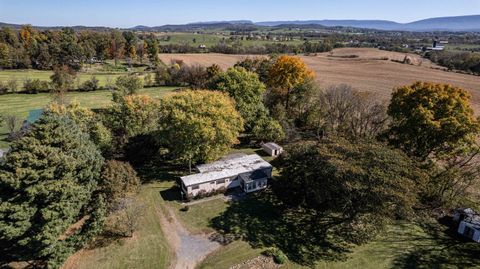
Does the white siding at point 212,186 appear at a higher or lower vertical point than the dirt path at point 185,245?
higher

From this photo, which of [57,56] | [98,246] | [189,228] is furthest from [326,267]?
[57,56]

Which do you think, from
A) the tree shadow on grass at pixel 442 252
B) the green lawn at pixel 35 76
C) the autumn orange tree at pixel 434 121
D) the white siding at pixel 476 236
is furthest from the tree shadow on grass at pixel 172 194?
the green lawn at pixel 35 76

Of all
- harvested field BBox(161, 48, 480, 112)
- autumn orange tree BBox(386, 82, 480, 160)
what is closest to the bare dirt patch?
autumn orange tree BBox(386, 82, 480, 160)

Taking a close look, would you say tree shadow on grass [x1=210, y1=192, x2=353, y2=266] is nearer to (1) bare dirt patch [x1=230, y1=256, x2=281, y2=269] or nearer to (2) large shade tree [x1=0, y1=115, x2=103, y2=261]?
(1) bare dirt patch [x1=230, y1=256, x2=281, y2=269]

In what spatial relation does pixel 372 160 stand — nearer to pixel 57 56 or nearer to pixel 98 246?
pixel 98 246

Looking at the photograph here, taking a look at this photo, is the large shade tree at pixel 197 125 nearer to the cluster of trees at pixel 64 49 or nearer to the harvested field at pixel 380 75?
the harvested field at pixel 380 75

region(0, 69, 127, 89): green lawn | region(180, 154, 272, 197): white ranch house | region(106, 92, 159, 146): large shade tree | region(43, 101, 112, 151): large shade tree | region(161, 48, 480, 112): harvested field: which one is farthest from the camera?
region(0, 69, 127, 89): green lawn

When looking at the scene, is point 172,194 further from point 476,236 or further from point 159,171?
point 476,236

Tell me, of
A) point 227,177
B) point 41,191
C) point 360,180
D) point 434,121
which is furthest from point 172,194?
point 434,121
